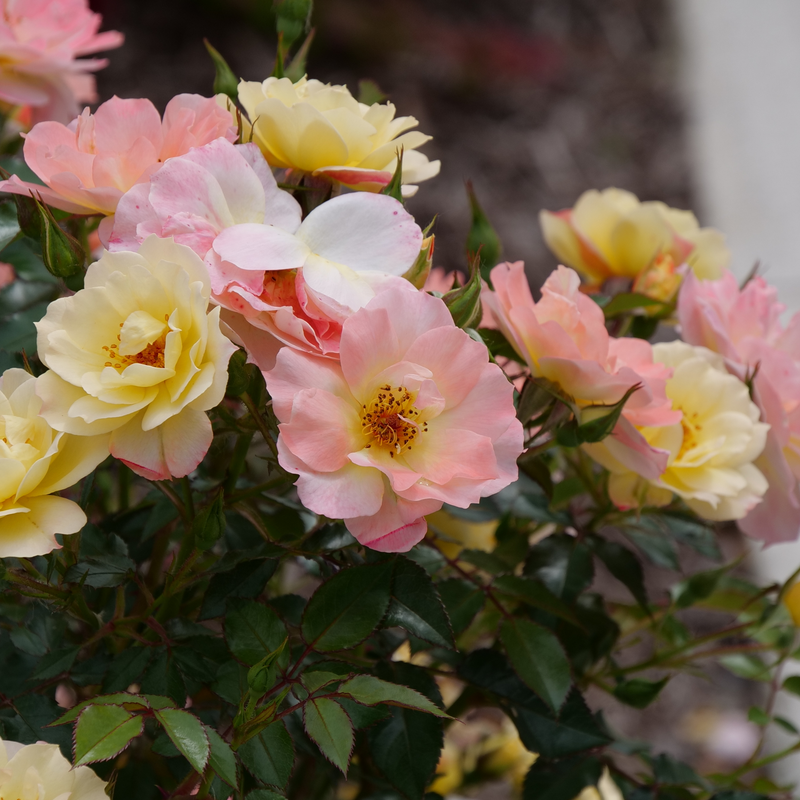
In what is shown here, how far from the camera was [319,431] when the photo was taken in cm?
28

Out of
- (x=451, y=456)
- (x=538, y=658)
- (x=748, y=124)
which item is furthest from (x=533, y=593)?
(x=748, y=124)

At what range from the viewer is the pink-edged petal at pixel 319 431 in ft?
0.90

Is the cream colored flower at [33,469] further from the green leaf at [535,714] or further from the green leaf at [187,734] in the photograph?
the green leaf at [535,714]

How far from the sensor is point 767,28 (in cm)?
220

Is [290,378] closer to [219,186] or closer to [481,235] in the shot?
[219,186]

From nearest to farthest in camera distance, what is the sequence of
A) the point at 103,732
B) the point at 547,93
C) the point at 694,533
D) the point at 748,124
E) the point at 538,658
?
the point at 103,732 → the point at 538,658 → the point at 694,533 → the point at 748,124 → the point at 547,93

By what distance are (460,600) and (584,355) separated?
0.13m

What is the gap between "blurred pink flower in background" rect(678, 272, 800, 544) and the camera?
0.41 m

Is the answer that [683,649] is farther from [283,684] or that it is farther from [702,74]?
[702,74]

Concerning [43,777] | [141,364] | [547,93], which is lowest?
[547,93]

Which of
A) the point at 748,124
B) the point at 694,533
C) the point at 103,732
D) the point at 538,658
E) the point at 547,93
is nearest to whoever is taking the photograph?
the point at 103,732

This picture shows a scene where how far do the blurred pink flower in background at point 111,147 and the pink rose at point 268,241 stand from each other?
24mm

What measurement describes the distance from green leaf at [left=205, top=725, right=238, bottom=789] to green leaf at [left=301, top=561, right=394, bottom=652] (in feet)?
0.19

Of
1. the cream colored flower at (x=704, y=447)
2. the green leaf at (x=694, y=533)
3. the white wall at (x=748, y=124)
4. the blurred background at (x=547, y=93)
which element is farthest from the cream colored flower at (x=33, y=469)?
the white wall at (x=748, y=124)
